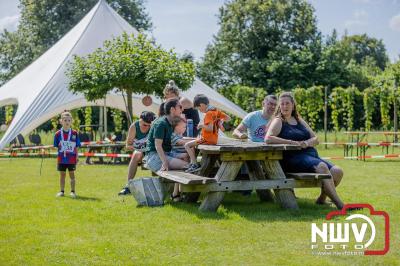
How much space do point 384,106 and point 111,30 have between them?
11.9m

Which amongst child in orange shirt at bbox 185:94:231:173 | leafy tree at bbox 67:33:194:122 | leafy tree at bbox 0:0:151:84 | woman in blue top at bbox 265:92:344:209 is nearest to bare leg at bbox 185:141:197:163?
child in orange shirt at bbox 185:94:231:173

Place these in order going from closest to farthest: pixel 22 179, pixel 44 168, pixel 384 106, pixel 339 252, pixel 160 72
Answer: pixel 339 252
pixel 22 179
pixel 44 168
pixel 160 72
pixel 384 106

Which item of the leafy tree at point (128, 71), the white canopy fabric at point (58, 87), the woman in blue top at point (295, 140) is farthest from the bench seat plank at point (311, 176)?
the white canopy fabric at point (58, 87)

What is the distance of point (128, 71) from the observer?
1552 centimetres

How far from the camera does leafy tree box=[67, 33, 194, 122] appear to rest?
15586 millimetres

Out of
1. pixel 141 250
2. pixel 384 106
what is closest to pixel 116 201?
pixel 141 250

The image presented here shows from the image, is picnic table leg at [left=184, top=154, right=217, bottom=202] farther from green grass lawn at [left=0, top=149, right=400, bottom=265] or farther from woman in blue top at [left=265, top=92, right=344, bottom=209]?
woman in blue top at [left=265, top=92, right=344, bottom=209]

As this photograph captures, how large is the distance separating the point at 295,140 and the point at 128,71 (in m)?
8.90

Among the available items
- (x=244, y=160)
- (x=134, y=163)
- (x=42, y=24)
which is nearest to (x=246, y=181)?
(x=244, y=160)

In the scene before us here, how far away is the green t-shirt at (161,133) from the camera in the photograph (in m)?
7.62

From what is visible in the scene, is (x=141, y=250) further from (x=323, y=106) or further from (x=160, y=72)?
(x=323, y=106)

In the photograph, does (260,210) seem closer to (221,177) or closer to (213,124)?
(221,177)

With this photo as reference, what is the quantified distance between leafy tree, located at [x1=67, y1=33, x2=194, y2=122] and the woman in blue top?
27.8 feet

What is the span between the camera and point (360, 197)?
8211 mm
